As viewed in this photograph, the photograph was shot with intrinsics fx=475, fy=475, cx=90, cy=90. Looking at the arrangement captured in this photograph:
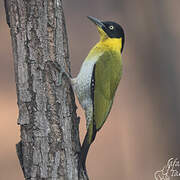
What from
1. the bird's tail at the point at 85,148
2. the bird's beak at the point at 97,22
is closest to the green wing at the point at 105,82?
the bird's tail at the point at 85,148

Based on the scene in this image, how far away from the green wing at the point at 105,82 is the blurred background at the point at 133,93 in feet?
7.89

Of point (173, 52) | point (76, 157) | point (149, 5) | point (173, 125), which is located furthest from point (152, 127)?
point (76, 157)

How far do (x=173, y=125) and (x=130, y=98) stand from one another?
1159mm

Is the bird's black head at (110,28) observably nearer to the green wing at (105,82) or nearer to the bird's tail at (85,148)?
the green wing at (105,82)

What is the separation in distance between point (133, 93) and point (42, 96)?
4.02 m

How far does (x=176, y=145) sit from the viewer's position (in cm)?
→ 598

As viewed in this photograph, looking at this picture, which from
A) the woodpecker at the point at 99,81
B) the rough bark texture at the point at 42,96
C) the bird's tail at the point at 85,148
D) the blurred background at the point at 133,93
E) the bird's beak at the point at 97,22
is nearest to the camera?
the rough bark texture at the point at 42,96

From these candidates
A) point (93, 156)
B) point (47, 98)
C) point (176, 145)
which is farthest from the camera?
point (93, 156)

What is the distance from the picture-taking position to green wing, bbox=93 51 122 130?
3.48 metres

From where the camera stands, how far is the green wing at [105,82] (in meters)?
3.48

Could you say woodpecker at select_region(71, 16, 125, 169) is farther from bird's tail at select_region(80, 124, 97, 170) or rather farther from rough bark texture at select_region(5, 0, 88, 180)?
rough bark texture at select_region(5, 0, 88, 180)

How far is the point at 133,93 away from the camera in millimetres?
6977

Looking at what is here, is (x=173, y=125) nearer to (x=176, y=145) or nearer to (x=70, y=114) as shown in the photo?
(x=176, y=145)

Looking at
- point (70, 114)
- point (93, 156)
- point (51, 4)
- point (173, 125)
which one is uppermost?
point (51, 4)
